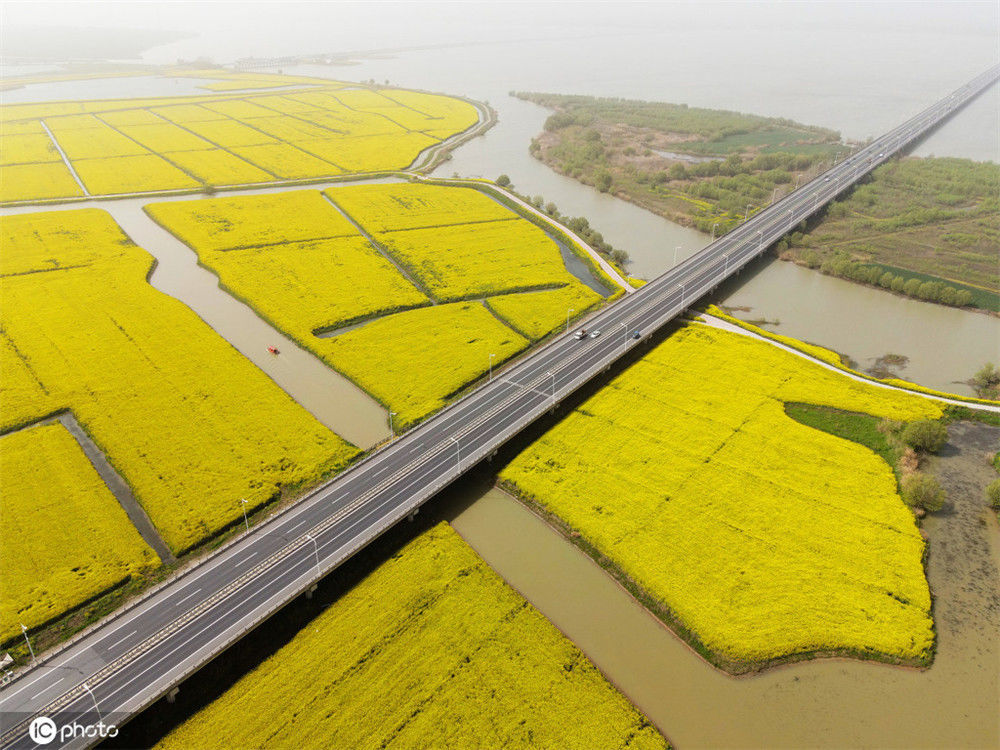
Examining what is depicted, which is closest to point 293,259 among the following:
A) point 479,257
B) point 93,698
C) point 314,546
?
point 479,257

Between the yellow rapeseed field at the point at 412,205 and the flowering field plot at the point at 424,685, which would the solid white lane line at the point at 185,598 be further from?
the yellow rapeseed field at the point at 412,205

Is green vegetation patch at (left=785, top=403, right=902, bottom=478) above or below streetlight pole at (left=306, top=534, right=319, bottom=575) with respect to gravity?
above

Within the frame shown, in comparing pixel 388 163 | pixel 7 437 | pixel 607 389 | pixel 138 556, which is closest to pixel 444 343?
pixel 607 389

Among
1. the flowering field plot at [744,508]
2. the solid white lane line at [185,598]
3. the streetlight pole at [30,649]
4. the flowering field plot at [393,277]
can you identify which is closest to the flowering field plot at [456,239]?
the flowering field plot at [393,277]

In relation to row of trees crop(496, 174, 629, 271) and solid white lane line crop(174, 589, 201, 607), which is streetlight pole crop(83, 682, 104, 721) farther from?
row of trees crop(496, 174, 629, 271)

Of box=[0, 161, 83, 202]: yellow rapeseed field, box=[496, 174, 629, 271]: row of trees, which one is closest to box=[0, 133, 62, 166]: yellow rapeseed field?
box=[0, 161, 83, 202]: yellow rapeseed field
